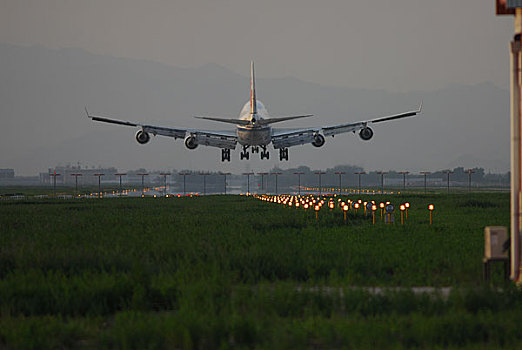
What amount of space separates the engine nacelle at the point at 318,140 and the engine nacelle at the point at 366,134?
5129mm

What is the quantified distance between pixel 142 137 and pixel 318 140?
1988cm

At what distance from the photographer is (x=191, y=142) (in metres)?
69.7

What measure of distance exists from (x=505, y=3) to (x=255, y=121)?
5158 cm

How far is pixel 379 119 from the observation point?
64.1 m

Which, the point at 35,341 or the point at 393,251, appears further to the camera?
the point at 393,251

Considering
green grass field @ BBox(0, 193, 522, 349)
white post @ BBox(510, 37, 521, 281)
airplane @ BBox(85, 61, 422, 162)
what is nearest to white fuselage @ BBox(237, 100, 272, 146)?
airplane @ BBox(85, 61, 422, 162)

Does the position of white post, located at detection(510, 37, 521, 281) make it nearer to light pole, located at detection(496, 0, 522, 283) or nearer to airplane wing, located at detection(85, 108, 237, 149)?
light pole, located at detection(496, 0, 522, 283)

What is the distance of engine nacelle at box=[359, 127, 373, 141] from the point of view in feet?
215

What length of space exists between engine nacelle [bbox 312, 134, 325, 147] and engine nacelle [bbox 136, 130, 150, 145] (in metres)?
18.9

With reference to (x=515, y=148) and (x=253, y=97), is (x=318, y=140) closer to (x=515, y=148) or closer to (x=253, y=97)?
(x=253, y=97)

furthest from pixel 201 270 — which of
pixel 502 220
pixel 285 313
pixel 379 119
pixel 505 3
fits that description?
pixel 379 119

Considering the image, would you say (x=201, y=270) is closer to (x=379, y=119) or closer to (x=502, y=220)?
(x=502, y=220)

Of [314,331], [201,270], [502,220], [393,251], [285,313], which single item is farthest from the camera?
[502,220]

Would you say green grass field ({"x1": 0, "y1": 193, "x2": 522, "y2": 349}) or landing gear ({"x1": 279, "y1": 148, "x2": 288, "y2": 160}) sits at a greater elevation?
landing gear ({"x1": 279, "y1": 148, "x2": 288, "y2": 160})
